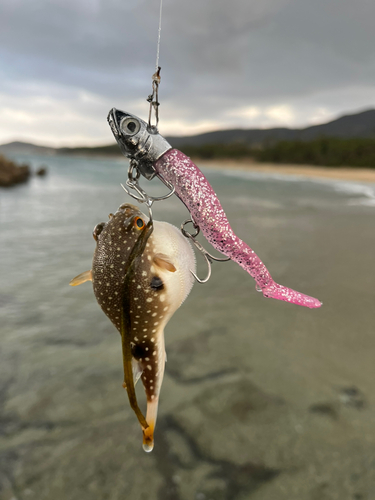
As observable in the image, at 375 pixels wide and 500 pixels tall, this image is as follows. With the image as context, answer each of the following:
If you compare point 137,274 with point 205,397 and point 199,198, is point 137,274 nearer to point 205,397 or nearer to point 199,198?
point 199,198

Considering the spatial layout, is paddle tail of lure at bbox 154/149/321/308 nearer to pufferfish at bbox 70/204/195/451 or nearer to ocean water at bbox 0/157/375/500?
pufferfish at bbox 70/204/195/451

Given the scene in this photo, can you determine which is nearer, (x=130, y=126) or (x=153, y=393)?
(x=130, y=126)

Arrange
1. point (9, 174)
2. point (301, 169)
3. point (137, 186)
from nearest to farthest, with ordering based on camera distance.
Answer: point (137, 186) → point (9, 174) → point (301, 169)

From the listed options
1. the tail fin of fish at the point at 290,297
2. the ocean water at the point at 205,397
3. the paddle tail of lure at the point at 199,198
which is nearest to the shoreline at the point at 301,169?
the ocean water at the point at 205,397

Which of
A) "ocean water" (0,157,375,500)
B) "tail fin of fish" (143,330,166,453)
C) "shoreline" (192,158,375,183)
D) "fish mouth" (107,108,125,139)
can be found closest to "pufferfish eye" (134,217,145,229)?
"fish mouth" (107,108,125,139)

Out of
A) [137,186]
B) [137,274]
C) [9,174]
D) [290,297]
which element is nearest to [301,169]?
[9,174]

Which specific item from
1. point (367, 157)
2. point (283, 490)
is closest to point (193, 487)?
point (283, 490)
